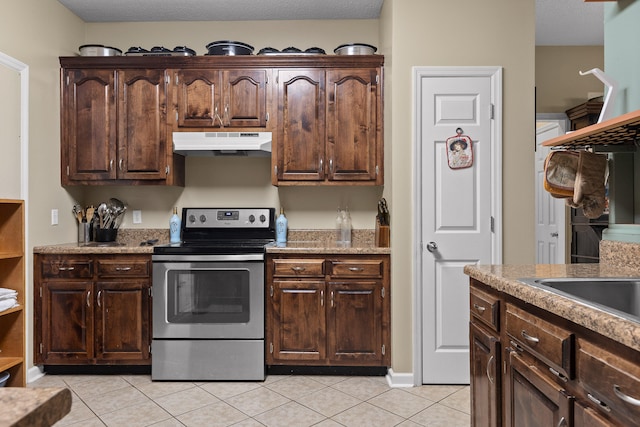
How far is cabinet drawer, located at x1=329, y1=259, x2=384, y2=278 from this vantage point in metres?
3.08

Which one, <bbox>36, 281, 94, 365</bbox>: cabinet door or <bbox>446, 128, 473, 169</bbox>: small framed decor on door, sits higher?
<bbox>446, 128, 473, 169</bbox>: small framed decor on door

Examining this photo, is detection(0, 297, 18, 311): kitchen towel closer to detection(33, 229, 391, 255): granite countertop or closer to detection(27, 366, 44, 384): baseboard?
detection(33, 229, 391, 255): granite countertop

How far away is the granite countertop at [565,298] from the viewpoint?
0.95 meters

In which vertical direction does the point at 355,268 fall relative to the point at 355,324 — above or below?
above

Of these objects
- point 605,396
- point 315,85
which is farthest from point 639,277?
point 315,85

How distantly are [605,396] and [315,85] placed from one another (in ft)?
9.12

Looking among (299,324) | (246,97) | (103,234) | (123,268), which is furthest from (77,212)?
(299,324)

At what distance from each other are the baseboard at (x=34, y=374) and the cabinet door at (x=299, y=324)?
1.58m

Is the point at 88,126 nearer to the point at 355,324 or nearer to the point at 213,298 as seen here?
the point at 213,298

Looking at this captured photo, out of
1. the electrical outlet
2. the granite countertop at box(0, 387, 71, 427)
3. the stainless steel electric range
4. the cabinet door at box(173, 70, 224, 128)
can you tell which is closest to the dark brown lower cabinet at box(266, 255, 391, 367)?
the stainless steel electric range

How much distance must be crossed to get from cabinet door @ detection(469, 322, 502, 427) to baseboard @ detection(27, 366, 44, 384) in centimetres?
284

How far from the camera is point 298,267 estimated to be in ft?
10.2

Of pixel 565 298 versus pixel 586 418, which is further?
pixel 565 298

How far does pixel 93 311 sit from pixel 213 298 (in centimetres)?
84
